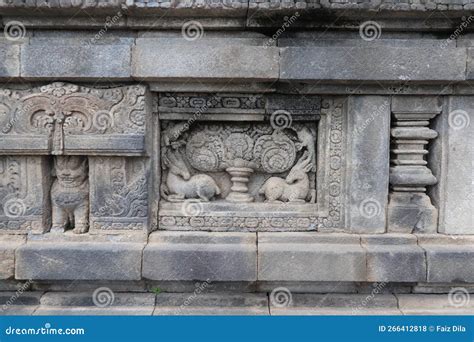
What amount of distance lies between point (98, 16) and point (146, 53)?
1.68 feet

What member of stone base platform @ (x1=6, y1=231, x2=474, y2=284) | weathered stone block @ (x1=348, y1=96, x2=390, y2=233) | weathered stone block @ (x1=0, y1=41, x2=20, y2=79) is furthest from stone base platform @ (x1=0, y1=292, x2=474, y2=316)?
weathered stone block @ (x1=0, y1=41, x2=20, y2=79)

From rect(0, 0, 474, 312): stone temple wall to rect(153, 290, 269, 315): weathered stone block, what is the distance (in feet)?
0.30

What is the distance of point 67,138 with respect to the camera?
3.43 meters

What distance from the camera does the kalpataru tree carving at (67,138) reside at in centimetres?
342

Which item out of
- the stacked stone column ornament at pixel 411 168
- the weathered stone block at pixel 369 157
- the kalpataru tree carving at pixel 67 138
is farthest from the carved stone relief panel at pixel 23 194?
the stacked stone column ornament at pixel 411 168

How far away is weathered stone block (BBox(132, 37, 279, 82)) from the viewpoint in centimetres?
337

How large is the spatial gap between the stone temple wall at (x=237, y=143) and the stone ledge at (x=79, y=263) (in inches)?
0.5

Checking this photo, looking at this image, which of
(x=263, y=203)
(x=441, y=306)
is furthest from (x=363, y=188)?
(x=441, y=306)

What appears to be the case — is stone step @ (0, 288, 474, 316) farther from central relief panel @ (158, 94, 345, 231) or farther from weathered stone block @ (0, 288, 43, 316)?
central relief panel @ (158, 94, 345, 231)

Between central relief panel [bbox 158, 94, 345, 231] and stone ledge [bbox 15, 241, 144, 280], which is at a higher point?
central relief panel [bbox 158, 94, 345, 231]

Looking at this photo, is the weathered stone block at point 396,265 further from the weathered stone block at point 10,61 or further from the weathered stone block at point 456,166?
the weathered stone block at point 10,61

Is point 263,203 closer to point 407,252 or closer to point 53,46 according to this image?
point 407,252

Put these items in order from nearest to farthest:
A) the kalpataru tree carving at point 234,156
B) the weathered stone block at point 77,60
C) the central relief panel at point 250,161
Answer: the weathered stone block at point 77,60, the central relief panel at point 250,161, the kalpataru tree carving at point 234,156

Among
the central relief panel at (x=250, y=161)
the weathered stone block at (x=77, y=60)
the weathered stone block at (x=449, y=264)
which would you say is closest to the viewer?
the weathered stone block at (x=77, y=60)
